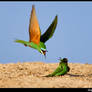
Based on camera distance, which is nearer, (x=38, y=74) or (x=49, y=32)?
(x=49, y=32)

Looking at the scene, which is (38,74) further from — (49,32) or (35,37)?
(35,37)

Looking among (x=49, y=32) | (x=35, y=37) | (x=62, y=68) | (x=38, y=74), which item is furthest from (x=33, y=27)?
(x=38, y=74)

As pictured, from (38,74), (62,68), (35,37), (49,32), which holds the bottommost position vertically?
(38,74)

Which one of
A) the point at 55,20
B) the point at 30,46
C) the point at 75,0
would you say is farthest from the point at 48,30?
the point at 75,0

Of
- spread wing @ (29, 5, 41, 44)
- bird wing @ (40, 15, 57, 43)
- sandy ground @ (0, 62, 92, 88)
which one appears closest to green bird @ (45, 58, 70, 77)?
sandy ground @ (0, 62, 92, 88)

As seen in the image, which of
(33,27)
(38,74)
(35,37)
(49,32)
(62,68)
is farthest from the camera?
(38,74)

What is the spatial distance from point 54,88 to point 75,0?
2.75 m

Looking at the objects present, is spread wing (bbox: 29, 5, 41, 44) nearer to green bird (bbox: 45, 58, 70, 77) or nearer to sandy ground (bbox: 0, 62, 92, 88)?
sandy ground (bbox: 0, 62, 92, 88)

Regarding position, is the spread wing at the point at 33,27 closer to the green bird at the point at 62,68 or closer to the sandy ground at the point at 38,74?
the sandy ground at the point at 38,74

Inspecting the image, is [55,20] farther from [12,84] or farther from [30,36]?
[12,84]

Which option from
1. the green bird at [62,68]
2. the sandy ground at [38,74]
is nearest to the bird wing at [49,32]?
the sandy ground at [38,74]

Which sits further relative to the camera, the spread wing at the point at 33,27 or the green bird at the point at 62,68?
the green bird at the point at 62,68

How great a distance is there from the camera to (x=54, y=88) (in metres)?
5.91

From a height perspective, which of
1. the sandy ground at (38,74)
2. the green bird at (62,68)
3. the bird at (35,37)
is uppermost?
the bird at (35,37)
